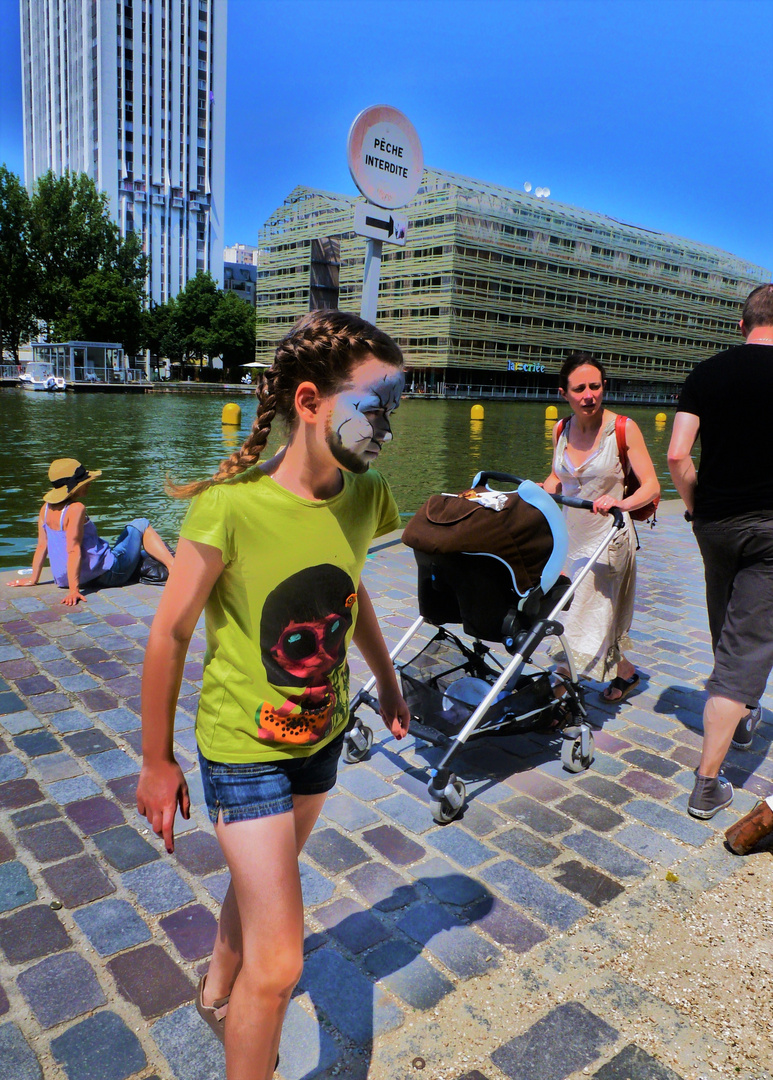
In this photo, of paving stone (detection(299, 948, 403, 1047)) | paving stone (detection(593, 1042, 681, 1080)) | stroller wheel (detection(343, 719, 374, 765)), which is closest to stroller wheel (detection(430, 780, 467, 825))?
stroller wheel (detection(343, 719, 374, 765))

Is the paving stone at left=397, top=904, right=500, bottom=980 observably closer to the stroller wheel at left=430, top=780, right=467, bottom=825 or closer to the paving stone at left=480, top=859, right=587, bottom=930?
the paving stone at left=480, top=859, right=587, bottom=930

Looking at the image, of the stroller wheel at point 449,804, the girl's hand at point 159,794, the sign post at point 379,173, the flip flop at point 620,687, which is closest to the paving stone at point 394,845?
the stroller wheel at point 449,804

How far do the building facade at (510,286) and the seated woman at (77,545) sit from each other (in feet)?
222

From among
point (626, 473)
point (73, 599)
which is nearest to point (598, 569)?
point (626, 473)

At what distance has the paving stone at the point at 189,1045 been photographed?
2.05 meters

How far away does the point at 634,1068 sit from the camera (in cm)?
210

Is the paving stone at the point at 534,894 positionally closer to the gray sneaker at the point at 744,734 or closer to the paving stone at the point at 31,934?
the paving stone at the point at 31,934

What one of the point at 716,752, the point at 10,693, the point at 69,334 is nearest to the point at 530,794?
the point at 716,752

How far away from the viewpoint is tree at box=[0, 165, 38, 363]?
63531 mm

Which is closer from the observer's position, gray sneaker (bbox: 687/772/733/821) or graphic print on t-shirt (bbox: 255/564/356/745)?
graphic print on t-shirt (bbox: 255/564/356/745)

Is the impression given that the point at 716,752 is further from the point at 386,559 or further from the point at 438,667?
the point at 386,559

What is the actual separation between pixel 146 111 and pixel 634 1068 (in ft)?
436

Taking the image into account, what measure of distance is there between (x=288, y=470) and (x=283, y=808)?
0.75m

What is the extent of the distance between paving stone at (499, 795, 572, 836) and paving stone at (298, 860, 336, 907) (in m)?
0.95
